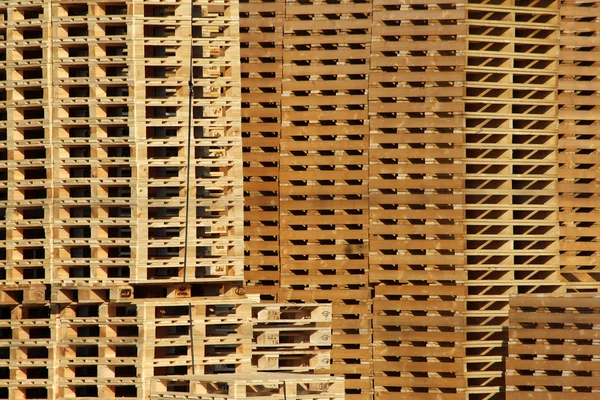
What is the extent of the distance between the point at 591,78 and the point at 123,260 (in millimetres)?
6667

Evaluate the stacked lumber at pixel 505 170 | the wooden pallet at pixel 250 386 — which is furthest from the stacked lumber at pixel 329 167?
the wooden pallet at pixel 250 386

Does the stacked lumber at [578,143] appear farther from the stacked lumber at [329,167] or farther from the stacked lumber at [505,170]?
the stacked lumber at [329,167]

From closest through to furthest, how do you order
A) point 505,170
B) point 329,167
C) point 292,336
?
1. point 292,336
2. point 329,167
3. point 505,170

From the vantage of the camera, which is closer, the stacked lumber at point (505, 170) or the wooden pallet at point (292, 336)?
the wooden pallet at point (292, 336)

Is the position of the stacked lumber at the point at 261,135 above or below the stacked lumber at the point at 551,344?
above

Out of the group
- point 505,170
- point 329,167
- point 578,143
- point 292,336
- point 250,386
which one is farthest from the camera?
point 578,143

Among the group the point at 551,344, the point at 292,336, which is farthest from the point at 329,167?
the point at 551,344

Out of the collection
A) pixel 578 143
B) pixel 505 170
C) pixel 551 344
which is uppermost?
pixel 578 143

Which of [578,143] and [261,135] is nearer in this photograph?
[261,135]

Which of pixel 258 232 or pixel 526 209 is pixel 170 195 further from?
pixel 526 209

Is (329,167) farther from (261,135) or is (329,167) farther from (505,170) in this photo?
(505,170)

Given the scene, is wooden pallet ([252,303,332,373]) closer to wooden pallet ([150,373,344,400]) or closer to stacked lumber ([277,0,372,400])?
stacked lumber ([277,0,372,400])

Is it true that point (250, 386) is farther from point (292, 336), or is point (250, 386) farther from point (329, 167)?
point (329, 167)

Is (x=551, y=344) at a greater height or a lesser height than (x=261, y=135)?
lesser
